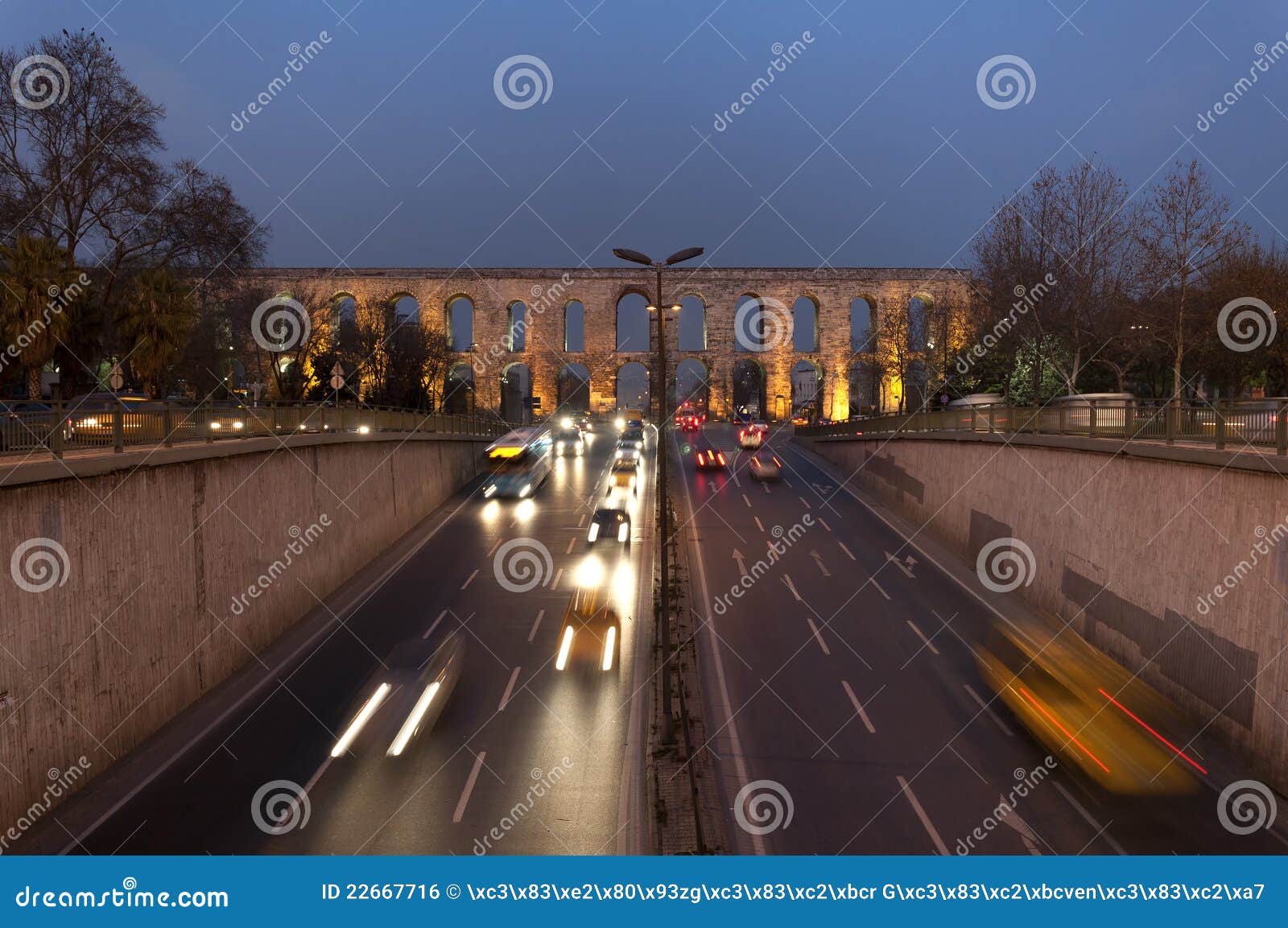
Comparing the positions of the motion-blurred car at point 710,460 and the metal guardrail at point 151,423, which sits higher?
the metal guardrail at point 151,423

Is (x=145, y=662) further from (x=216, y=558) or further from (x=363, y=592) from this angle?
(x=363, y=592)

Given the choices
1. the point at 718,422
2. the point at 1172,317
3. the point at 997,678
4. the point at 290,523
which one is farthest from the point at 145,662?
the point at 718,422

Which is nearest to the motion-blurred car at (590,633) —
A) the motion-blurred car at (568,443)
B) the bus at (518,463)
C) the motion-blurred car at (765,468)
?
the bus at (518,463)

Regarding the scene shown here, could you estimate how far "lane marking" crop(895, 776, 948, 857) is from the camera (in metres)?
14.1

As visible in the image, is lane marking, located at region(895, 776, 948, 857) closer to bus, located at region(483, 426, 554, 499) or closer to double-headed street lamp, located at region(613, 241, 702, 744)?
double-headed street lamp, located at region(613, 241, 702, 744)

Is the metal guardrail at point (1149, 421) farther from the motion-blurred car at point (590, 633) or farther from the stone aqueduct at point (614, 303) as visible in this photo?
the stone aqueduct at point (614, 303)

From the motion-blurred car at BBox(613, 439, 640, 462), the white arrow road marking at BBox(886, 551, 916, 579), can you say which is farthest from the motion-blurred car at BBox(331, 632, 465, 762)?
the motion-blurred car at BBox(613, 439, 640, 462)

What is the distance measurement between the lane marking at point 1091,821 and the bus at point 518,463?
3432 centimetres

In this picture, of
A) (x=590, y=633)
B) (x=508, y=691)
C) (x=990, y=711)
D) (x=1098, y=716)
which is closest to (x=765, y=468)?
(x=590, y=633)

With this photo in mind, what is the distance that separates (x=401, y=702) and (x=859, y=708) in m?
9.67

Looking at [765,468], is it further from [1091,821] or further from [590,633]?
[1091,821]

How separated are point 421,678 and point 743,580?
549 inches

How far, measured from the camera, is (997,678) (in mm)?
20734

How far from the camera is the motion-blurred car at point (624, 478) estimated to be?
50.1 metres
